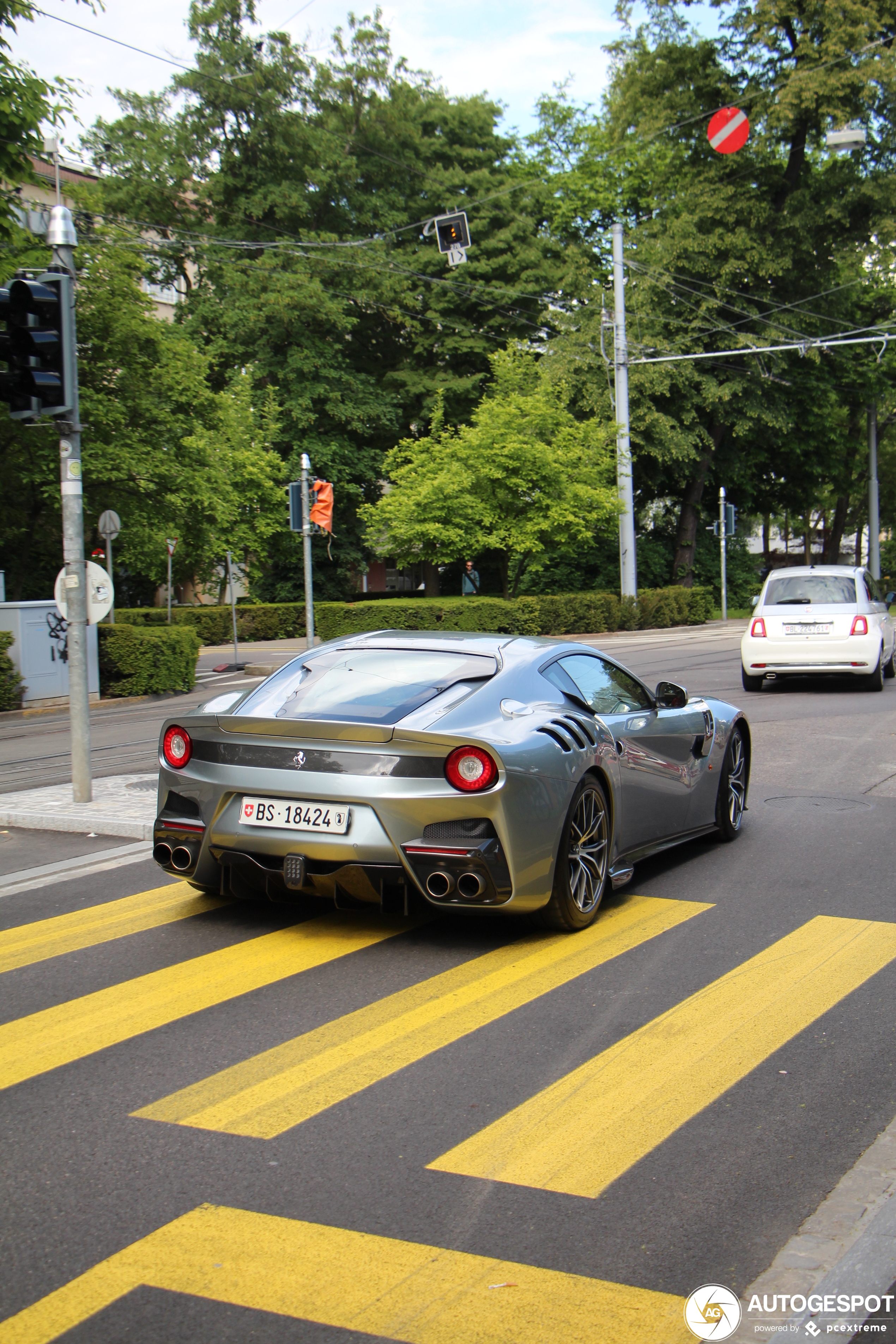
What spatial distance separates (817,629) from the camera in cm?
1683

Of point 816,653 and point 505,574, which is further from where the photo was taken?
point 505,574

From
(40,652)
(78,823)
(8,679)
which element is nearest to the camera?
(78,823)

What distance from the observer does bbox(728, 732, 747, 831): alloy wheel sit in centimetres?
805

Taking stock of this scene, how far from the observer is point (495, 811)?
17.6ft

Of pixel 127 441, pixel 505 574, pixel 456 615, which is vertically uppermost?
pixel 127 441

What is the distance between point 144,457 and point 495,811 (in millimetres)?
18692

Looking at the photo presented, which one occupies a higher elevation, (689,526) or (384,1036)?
(689,526)

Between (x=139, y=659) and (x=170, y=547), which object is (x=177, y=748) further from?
(x=170, y=547)

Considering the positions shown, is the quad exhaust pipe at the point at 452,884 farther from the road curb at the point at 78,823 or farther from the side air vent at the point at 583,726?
the road curb at the point at 78,823

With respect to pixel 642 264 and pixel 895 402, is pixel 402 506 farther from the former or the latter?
pixel 895 402

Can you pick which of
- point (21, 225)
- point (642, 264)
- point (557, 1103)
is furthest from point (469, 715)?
point (642, 264)

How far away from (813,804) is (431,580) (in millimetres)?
40815

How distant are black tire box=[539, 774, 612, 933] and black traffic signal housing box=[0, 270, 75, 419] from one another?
5.04 metres

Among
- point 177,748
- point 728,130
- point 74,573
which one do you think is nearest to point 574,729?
point 177,748
